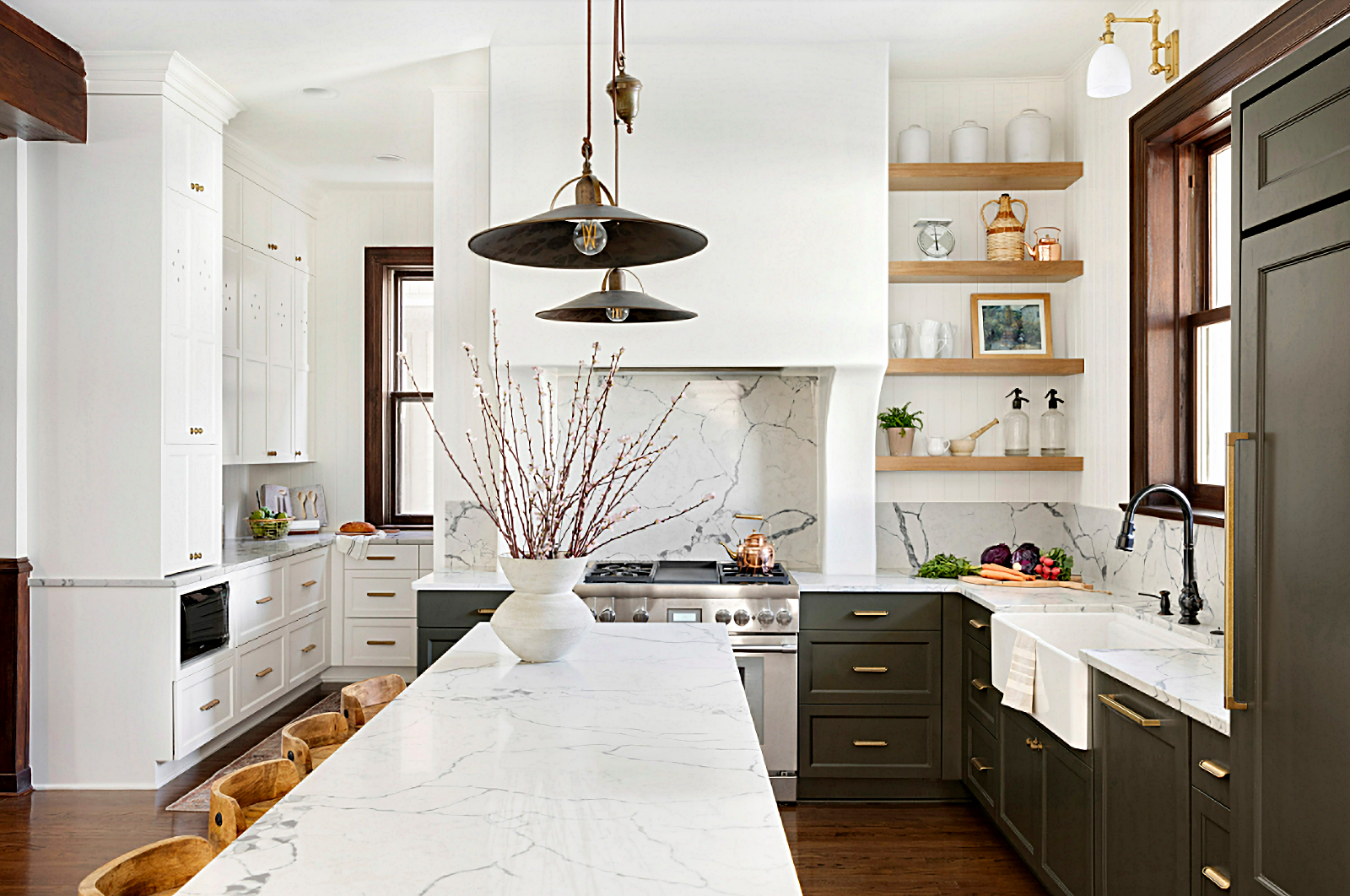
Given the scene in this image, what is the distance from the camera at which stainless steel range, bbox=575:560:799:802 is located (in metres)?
3.83

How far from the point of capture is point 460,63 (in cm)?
415

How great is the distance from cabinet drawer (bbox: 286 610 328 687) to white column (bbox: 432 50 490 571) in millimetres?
1376

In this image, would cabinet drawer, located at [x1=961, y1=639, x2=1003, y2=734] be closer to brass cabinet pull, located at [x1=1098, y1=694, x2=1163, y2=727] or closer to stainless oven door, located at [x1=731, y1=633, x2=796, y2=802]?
stainless oven door, located at [x1=731, y1=633, x2=796, y2=802]

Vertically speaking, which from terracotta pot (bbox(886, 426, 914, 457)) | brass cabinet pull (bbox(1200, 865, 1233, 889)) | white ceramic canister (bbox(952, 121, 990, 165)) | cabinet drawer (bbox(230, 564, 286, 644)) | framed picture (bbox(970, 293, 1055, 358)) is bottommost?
brass cabinet pull (bbox(1200, 865, 1233, 889))

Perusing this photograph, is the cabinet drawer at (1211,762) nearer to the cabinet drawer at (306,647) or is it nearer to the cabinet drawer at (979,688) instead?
the cabinet drawer at (979,688)

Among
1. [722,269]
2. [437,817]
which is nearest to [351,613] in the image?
[722,269]

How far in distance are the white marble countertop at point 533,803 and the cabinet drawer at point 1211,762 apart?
981 mm

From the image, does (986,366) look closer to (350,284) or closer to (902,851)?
(902,851)

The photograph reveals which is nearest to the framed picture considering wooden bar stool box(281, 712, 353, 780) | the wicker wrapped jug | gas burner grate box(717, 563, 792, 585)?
the wicker wrapped jug

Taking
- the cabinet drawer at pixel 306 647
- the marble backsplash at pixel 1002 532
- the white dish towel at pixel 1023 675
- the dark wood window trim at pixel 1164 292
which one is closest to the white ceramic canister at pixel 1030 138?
the dark wood window trim at pixel 1164 292

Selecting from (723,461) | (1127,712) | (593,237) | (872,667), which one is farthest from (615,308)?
(723,461)

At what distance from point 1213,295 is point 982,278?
3.25ft

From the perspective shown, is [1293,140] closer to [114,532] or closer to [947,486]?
[947,486]

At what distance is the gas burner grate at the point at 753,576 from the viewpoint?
12.8ft
